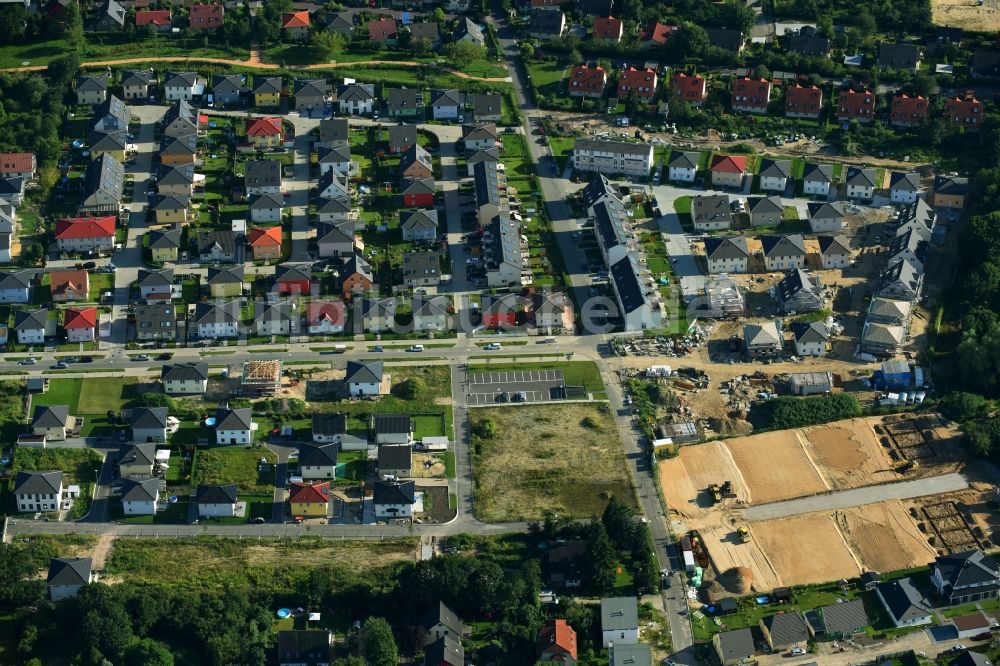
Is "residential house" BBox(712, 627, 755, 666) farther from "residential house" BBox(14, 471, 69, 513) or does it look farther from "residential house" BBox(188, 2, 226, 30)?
"residential house" BBox(188, 2, 226, 30)

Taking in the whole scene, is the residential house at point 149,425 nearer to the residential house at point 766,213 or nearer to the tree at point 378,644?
the tree at point 378,644

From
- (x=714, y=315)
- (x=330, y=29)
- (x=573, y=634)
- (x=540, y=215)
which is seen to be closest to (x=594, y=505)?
(x=573, y=634)

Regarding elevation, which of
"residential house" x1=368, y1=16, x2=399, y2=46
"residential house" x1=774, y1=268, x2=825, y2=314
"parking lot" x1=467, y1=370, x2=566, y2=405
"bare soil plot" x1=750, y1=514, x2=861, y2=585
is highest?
"residential house" x1=368, y1=16, x2=399, y2=46

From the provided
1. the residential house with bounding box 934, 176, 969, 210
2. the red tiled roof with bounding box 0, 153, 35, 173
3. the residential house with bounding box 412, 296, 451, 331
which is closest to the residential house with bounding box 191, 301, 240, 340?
the residential house with bounding box 412, 296, 451, 331

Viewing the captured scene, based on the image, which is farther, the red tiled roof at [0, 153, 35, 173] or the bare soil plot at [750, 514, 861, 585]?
the red tiled roof at [0, 153, 35, 173]

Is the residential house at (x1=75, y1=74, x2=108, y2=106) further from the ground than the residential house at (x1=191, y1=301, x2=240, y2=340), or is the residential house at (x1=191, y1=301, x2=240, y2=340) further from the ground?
the residential house at (x1=75, y1=74, x2=108, y2=106)

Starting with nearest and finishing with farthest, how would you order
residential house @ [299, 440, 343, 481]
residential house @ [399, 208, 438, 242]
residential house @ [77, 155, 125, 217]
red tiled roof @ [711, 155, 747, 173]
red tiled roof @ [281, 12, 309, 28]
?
1. residential house @ [299, 440, 343, 481]
2. residential house @ [399, 208, 438, 242]
3. residential house @ [77, 155, 125, 217]
4. red tiled roof @ [711, 155, 747, 173]
5. red tiled roof @ [281, 12, 309, 28]

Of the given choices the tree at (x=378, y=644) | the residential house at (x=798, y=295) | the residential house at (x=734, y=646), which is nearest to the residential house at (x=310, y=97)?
the residential house at (x=798, y=295)

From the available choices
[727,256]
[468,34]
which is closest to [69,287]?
[468,34]
